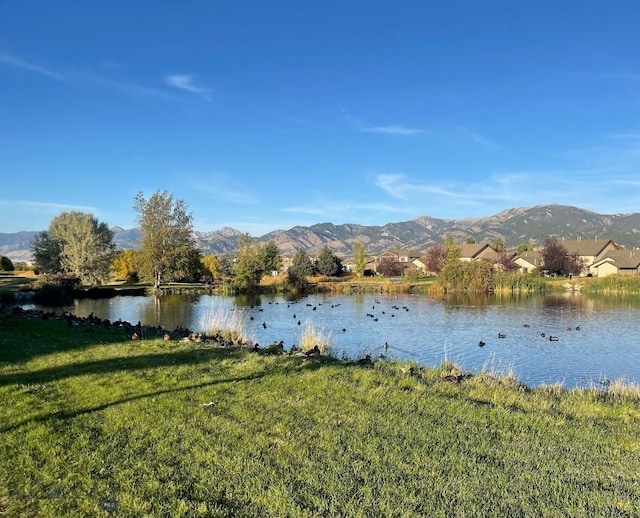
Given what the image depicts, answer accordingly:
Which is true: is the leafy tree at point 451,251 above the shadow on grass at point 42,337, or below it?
above

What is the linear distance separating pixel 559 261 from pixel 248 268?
182 ft

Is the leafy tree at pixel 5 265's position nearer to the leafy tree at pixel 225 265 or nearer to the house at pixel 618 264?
the leafy tree at pixel 225 265

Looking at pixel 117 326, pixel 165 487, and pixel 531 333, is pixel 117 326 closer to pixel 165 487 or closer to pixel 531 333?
pixel 165 487

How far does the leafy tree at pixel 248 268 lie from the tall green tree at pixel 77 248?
51.7ft

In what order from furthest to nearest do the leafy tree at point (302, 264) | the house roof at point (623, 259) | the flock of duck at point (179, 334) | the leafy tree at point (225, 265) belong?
the house roof at point (623, 259), the leafy tree at point (225, 265), the leafy tree at point (302, 264), the flock of duck at point (179, 334)

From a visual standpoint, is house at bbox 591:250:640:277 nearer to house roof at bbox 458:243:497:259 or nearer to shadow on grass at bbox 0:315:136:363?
house roof at bbox 458:243:497:259

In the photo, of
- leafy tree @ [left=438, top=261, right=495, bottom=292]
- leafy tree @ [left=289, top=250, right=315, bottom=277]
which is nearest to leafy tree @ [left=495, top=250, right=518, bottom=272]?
leafy tree @ [left=438, top=261, right=495, bottom=292]

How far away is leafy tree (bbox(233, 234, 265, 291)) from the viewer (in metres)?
59.6

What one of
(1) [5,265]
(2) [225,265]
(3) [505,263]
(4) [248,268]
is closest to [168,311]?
(4) [248,268]

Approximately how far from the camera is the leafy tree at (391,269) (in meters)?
100

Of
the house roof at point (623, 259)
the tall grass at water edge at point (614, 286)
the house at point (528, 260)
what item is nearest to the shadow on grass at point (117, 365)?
the tall grass at water edge at point (614, 286)

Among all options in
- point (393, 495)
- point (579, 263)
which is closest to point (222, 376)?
point (393, 495)

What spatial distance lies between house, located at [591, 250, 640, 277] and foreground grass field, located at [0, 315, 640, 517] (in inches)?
3503

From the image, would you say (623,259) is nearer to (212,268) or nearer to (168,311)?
(212,268)
